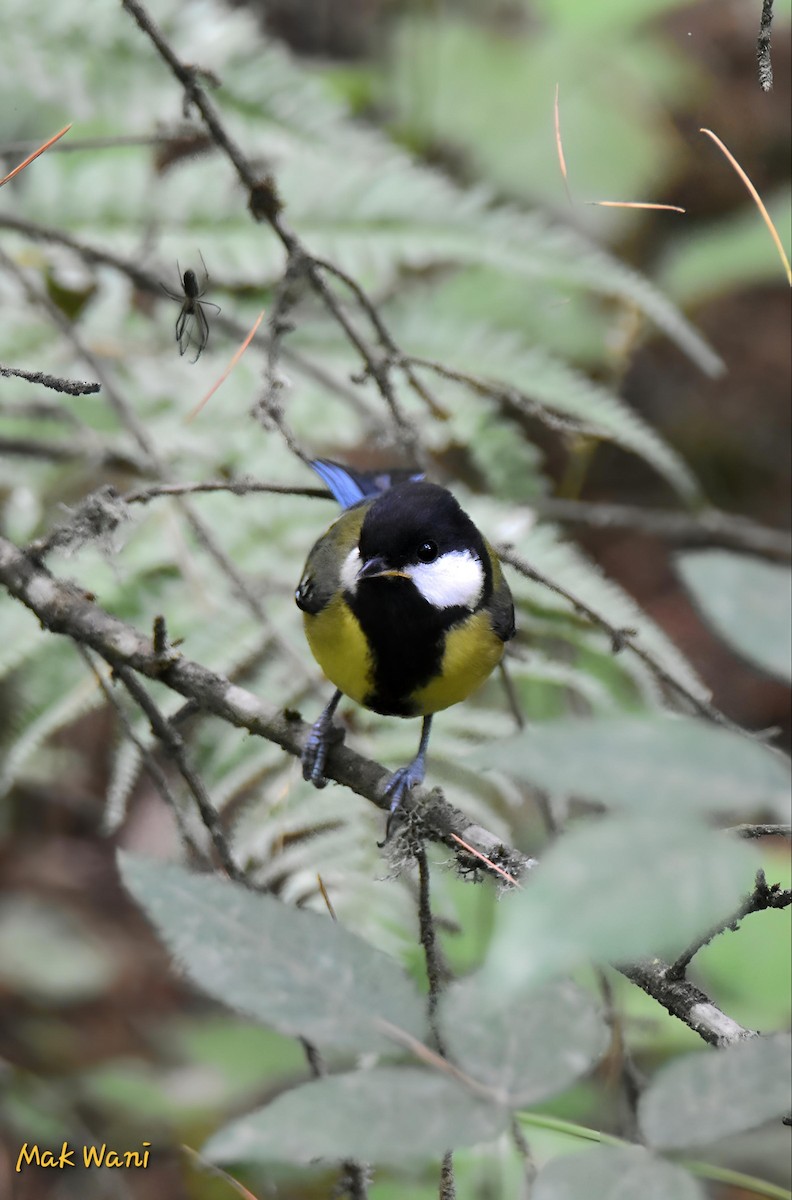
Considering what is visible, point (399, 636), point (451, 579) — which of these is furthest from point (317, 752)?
point (451, 579)

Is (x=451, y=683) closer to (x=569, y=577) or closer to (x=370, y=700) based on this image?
(x=370, y=700)

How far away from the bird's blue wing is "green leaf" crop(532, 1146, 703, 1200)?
157 centimetres

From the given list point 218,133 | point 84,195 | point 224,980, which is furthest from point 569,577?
point 224,980

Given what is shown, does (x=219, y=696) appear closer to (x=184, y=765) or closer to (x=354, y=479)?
(x=184, y=765)

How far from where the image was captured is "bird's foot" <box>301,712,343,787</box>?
1.43m

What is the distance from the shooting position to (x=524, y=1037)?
25.2 inches

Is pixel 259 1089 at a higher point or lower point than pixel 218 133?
lower

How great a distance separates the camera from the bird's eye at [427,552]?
6.35 ft

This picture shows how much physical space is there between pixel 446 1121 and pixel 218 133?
4.73ft

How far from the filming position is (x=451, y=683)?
1885 millimetres

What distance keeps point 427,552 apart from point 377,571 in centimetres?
10

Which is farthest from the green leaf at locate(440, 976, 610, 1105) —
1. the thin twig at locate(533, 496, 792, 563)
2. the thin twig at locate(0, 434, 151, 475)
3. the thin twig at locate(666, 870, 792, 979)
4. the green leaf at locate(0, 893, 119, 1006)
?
the green leaf at locate(0, 893, 119, 1006)

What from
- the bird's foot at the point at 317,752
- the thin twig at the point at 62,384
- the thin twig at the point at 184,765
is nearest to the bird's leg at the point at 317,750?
the bird's foot at the point at 317,752

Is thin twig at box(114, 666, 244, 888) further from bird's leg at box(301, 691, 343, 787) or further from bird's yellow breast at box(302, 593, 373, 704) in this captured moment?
bird's yellow breast at box(302, 593, 373, 704)
